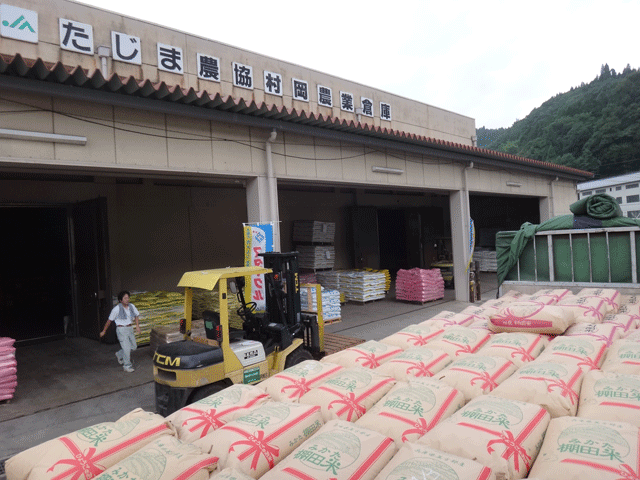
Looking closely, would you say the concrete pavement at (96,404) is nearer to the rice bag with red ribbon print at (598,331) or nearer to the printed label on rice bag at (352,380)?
the printed label on rice bag at (352,380)

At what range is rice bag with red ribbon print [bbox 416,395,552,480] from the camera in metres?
2.51

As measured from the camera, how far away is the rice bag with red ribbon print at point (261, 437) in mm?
2656

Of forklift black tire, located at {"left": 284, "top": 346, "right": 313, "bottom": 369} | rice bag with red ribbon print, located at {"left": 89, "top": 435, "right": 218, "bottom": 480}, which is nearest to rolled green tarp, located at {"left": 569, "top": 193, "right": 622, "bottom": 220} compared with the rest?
forklift black tire, located at {"left": 284, "top": 346, "right": 313, "bottom": 369}

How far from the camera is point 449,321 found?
569 cm

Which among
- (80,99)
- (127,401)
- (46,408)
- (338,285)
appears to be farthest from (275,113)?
(338,285)

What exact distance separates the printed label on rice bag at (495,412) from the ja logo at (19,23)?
1079cm

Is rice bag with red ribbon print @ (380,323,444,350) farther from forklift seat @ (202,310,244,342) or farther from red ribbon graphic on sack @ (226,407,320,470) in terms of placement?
red ribbon graphic on sack @ (226,407,320,470)

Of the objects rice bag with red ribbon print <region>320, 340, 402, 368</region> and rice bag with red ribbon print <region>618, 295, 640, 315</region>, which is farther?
rice bag with red ribbon print <region>618, 295, 640, 315</region>

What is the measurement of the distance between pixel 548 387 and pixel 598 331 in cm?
183

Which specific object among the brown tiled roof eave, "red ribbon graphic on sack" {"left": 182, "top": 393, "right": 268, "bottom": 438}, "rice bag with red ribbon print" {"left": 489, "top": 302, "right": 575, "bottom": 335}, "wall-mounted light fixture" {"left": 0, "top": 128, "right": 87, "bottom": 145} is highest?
the brown tiled roof eave

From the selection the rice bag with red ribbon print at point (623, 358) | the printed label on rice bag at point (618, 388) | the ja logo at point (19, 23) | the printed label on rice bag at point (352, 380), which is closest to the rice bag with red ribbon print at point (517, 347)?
the rice bag with red ribbon print at point (623, 358)

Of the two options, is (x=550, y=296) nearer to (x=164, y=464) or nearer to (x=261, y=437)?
(x=261, y=437)

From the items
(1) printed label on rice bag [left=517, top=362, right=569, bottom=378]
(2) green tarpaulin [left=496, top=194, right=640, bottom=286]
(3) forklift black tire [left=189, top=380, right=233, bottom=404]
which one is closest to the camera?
(1) printed label on rice bag [left=517, top=362, right=569, bottom=378]

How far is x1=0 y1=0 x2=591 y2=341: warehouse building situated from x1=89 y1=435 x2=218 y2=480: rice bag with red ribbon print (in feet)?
15.5
